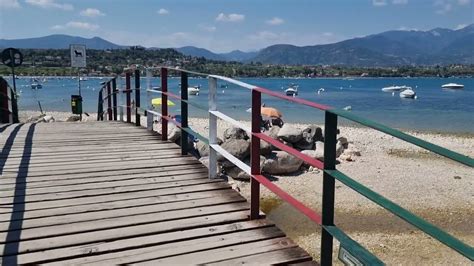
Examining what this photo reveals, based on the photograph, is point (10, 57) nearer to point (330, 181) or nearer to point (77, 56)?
point (77, 56)

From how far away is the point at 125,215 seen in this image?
405 cm

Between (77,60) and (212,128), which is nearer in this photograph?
(212,128)

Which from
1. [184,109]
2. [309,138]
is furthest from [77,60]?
[184,109]

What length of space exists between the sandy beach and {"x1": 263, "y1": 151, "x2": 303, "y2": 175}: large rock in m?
0.24

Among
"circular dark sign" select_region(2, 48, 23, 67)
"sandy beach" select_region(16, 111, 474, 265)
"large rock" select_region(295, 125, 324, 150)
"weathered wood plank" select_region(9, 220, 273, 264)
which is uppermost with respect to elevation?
"circular dark sign" select_region(2, 48, 23, 67)

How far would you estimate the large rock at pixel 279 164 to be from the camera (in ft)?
42.4

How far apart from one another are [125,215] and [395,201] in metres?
9.27

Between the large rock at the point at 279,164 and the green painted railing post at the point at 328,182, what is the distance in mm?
9837

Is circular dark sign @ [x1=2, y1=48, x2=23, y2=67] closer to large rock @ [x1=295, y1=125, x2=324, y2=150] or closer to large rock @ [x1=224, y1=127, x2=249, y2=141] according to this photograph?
large rock @ [x1=224, y1=127, x2=249, y2=141]

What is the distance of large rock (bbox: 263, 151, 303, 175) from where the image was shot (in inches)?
509

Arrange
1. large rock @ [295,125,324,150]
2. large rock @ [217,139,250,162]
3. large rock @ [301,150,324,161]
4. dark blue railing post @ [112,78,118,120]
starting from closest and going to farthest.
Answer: large rock @ [217,139,250,162]
dark blue railing post @ [112,78,118,120]
large rock @ [301,150,324,161]
large rock @ [295,125,324,150]

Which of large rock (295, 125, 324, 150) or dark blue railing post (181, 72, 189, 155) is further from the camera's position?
large rock (295, 125, 324, 150)

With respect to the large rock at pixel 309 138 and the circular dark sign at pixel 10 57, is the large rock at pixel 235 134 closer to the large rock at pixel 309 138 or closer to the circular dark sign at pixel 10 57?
the large rock at pixel 309 138

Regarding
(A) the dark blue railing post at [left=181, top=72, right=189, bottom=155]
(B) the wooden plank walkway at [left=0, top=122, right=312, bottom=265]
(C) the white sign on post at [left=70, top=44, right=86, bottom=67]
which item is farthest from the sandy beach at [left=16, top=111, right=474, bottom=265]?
(C) the white sign on post at [left=70, top=44, right=86, bottom=67]
